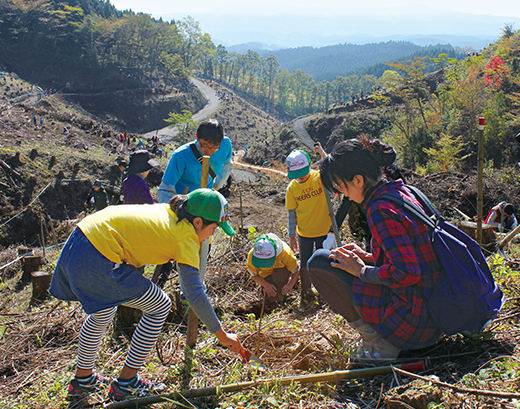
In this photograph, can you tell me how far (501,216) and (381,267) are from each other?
146 inches

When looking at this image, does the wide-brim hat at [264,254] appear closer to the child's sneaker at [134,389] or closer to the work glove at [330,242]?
the work glove at [330,242]

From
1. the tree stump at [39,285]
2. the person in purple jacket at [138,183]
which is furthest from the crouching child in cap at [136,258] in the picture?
the tree stump at [39,285]

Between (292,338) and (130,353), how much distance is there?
110 cm

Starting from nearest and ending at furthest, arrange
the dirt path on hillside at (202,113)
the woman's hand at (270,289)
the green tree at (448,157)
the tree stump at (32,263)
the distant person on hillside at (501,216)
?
1. the woman's hand at (270,289)
2. the distant person on hillside at (501,216)
3. the tree stump at (32,263)
4. the green tree at (448,157)
5. the dirt path on hillside at (202,113)

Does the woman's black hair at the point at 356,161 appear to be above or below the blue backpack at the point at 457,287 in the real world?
above

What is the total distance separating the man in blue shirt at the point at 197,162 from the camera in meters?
3.16

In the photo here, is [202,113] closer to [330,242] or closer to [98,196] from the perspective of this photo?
[98,196]

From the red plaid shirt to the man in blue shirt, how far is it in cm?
170

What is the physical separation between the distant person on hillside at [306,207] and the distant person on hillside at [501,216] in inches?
105

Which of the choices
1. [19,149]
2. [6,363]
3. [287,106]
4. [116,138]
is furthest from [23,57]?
[6,363]

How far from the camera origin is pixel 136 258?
1.97 metres

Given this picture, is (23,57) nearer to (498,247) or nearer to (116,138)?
(116,138)

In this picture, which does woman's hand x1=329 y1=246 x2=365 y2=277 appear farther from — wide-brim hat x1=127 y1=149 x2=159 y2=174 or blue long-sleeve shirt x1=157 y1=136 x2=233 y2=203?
wide-brim hat x1=127 y1=149 x2=159 y2=174

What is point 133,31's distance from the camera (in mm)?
53062
